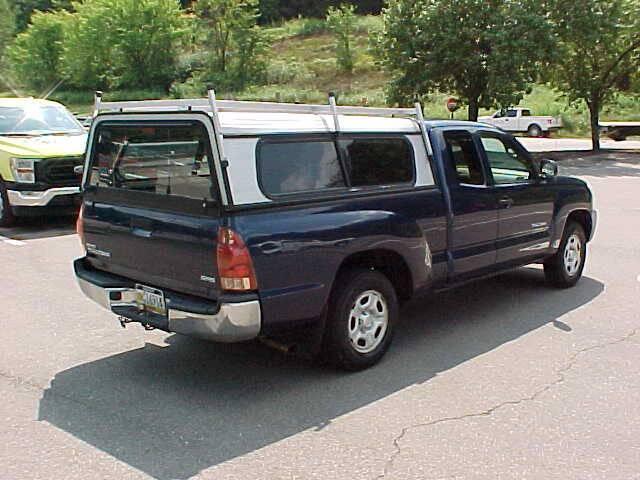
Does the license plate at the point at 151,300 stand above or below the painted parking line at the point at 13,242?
above

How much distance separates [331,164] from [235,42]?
193 ft

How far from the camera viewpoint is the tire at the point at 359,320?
463 centimetres

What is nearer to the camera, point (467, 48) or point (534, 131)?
point (467, 48)

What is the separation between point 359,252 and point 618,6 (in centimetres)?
2205

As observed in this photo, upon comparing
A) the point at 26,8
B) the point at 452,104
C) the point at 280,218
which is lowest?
the point at 280,218

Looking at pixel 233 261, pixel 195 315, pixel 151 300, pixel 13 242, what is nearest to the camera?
pixel 233 261

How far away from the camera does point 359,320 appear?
15.8 ft

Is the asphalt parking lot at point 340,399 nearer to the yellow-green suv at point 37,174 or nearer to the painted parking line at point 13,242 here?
the painted parking line at point 13,242

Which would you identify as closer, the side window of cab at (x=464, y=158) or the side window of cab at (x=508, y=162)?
the side window of cab at (x=464, y=158)

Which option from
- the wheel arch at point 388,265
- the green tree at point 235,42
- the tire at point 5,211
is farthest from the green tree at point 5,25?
the wheel arch at point 388,265

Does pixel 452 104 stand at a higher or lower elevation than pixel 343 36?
lower

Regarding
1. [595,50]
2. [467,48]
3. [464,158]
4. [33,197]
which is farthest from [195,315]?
[595,50]

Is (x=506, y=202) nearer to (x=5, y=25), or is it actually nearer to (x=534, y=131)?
(x=534, y=131)

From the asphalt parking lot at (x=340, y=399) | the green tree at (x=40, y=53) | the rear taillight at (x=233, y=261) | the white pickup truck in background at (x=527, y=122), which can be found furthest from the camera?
the green tree at (x=40, y=53)
